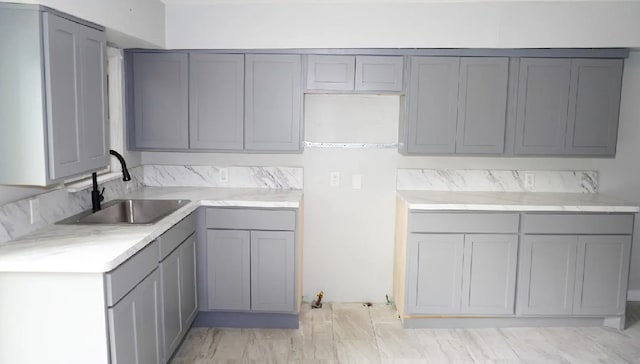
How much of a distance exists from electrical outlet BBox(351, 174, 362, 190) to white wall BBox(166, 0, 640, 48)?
1.04 metres

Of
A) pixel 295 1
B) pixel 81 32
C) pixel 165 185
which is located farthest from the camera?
pixel 165 185

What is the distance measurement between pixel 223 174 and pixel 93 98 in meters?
1.53

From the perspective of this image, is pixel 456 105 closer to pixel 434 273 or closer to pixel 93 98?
pixel 434 273

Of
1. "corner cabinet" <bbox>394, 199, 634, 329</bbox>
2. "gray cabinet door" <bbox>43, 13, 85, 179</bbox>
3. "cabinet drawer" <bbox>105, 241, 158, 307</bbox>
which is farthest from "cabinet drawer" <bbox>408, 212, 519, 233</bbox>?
Answer: "gray cabinet door" <bbox>43, 13, 85, 179</bbox>

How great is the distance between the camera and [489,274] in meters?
3.41

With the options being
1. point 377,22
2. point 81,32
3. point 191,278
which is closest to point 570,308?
point 377,22

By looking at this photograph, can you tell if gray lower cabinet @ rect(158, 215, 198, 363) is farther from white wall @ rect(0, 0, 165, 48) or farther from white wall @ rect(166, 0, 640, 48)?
white wall @ rect(166, 0, 640, 48)

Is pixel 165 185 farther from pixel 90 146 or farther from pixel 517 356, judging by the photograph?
pixel 517 356

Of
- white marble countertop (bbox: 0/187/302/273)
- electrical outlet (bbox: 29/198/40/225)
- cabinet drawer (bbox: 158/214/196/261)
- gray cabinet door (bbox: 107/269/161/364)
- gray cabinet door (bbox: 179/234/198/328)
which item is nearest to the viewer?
white marble countertop (bbox: 0/187/302/273)

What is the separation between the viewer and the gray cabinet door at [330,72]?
3.46 metres

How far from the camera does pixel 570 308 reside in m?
3.44

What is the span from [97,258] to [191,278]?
4.14 feet

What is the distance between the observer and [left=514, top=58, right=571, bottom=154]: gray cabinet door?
11.4ft

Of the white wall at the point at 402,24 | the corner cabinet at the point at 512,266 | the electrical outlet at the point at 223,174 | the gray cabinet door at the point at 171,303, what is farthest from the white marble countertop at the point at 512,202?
the gray cabinet door at the point at 171,303
